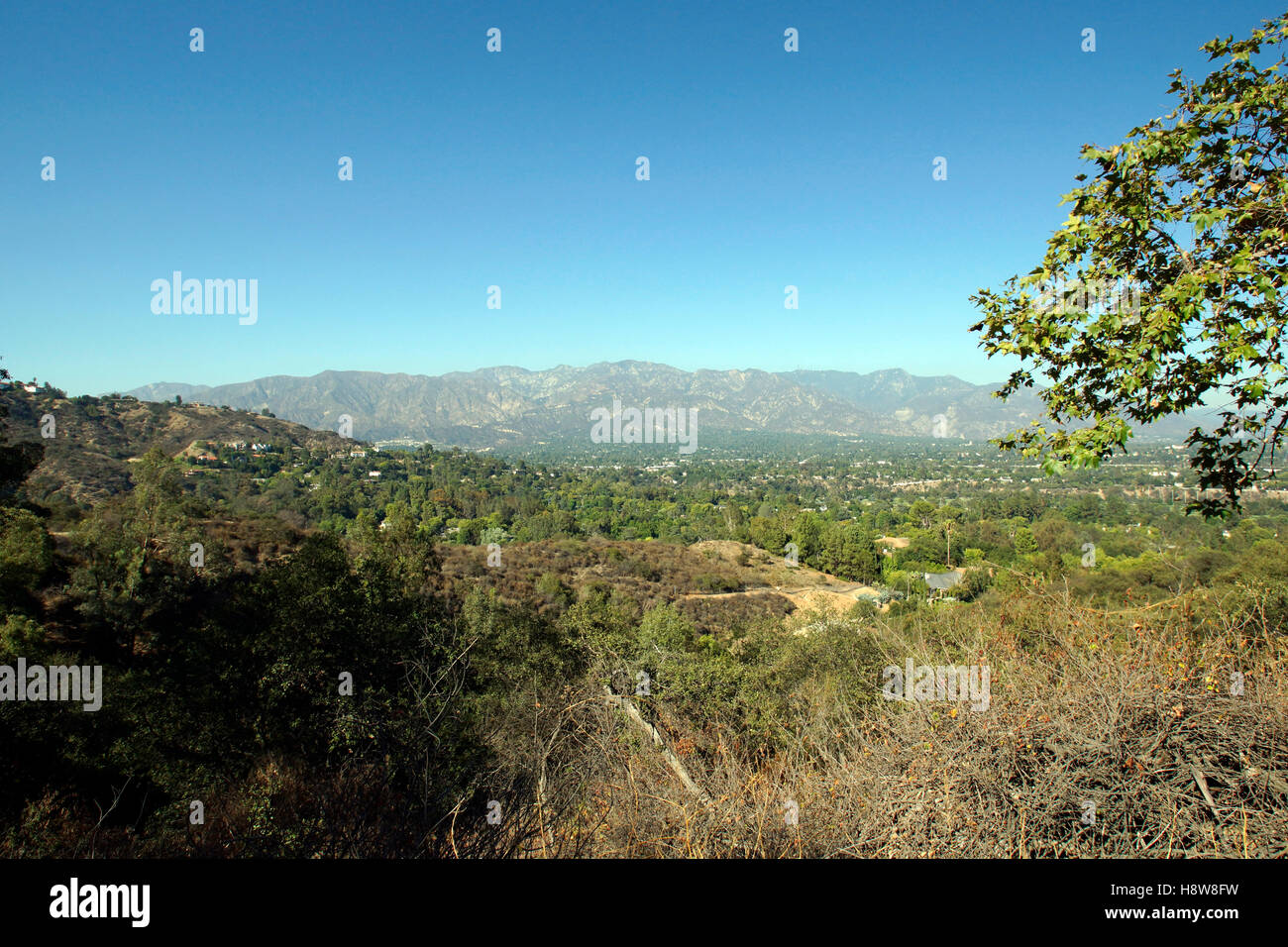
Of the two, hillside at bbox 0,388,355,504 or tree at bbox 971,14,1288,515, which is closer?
tree at bbox 971,14,1288,515

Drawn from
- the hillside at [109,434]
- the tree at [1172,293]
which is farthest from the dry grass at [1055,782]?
the hillside at [109,434]

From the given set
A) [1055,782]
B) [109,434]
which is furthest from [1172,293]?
[109,434]

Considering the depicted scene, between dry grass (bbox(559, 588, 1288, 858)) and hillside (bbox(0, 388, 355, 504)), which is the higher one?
hillside (bbox(0, 388, 355, 504))

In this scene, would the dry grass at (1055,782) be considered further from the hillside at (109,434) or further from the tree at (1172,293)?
the hillside at (109,434)

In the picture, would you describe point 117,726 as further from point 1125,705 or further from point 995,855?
point 1125,705

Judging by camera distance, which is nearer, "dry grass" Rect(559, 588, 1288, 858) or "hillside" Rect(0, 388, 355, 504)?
"dry grass" Rect(559, 588, 1288, 858)

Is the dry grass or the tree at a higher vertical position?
the tree

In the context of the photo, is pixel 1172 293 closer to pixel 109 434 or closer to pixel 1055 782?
pixel 1055 782

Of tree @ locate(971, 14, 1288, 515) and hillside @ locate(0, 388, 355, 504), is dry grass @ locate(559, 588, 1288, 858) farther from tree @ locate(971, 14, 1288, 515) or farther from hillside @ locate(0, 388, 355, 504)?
hillside @ locate(0, 388, 355, 504)

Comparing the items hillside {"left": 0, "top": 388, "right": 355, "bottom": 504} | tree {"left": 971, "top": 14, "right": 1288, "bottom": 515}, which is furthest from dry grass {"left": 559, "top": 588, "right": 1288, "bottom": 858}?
hillside {"left": 0, "top": 388, "right": 355, "bottom": 504}
